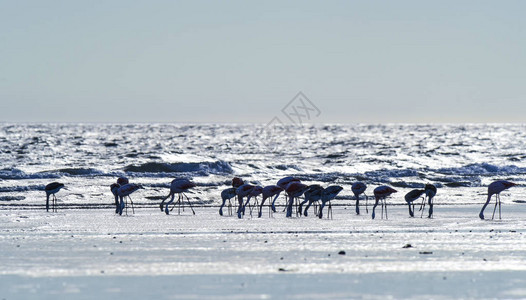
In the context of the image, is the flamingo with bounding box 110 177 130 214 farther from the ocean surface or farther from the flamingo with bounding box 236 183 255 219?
the flamingo with bounding box 236 183 255 219

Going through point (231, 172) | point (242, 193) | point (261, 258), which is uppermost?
point (231, 172)

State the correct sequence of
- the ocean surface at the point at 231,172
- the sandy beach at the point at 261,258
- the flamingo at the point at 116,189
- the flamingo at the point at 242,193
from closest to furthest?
the sandy beach at the point at 261,258 < the flamingo at the point at 242,193 < the flamingo at the point at 116,189 < the ocean surface at the point at 231,172

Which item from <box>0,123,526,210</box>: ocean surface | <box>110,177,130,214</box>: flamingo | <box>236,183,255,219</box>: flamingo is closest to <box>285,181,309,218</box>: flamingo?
<box>236,183,255,219</box>: flamingo

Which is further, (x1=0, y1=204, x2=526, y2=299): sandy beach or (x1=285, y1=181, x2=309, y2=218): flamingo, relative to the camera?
(x1=285, y1=181, x2=309, y2=218): flamingo

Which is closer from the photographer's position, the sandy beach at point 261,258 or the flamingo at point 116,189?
the sandy beach at point 261,258

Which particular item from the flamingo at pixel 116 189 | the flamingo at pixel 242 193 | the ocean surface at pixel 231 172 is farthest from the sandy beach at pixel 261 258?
the ocean surface at pixel 231 172

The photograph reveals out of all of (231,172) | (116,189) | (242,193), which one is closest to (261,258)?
(242,193)

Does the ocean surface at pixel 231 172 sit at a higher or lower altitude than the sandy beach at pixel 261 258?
higher

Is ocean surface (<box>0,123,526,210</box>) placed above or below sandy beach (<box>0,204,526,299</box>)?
above

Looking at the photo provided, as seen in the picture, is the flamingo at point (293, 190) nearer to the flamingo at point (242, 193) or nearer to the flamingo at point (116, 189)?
the flamingo at point (242, 193)

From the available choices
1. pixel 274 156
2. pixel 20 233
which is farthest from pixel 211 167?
pixel 20 233

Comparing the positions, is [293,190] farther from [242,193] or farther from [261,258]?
[261,258]

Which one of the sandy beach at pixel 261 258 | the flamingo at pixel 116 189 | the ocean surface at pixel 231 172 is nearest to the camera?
the sandy beach at pixel 261 258

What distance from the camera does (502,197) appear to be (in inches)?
900
